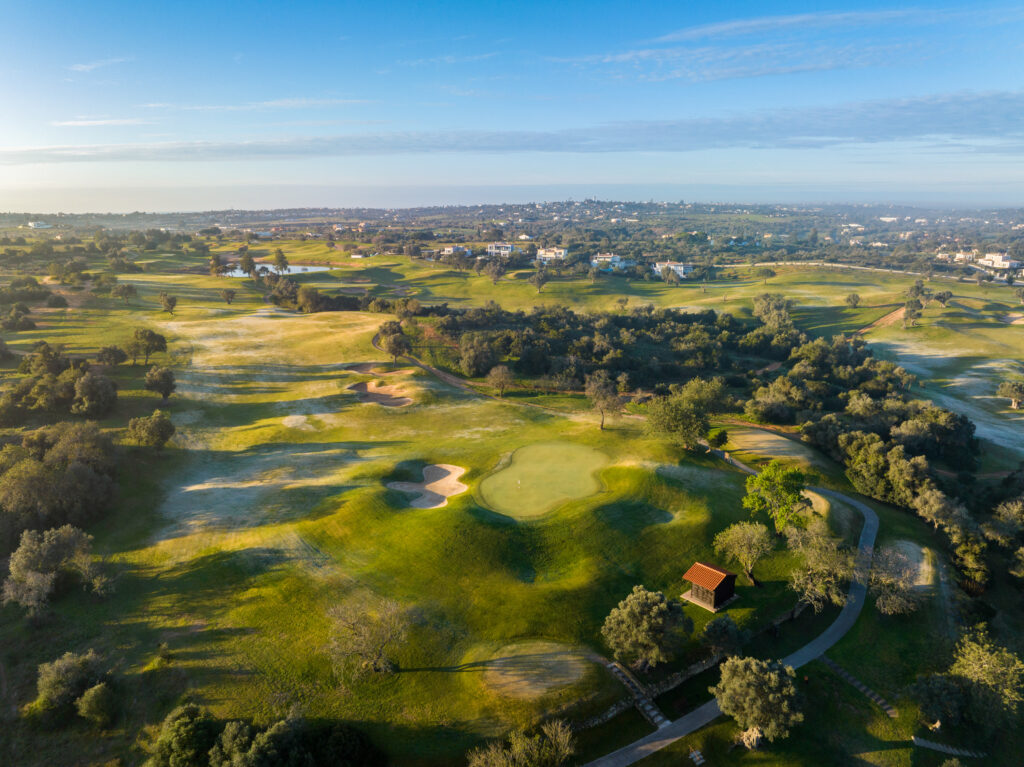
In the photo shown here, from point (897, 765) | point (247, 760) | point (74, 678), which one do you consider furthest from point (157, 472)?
point (897, 765)

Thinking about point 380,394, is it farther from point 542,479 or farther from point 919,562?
point 919,562

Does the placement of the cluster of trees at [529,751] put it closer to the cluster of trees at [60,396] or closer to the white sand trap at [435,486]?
the white sand trap at [435,486]

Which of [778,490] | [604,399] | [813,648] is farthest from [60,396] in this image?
[813,648]

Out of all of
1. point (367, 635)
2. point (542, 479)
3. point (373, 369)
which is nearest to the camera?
point (367, 635)

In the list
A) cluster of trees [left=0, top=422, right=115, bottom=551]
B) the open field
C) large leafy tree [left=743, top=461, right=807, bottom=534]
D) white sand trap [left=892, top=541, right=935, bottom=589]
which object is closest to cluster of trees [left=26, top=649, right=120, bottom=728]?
the open field

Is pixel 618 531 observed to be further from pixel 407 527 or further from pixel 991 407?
pixel 991 407

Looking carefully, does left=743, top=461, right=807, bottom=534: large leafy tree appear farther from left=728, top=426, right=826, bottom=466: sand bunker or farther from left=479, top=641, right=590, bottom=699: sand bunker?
left=479, top=641, right=590, bottom=699: sand bunker
